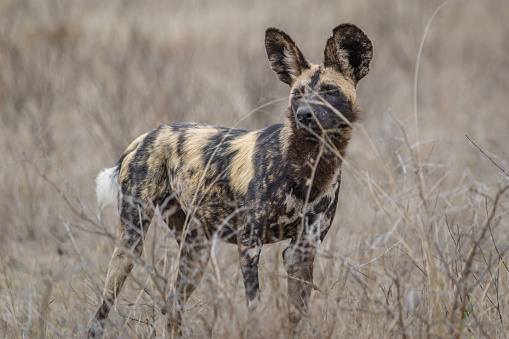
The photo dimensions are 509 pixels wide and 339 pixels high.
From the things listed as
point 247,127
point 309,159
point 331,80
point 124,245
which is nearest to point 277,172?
point 309,159

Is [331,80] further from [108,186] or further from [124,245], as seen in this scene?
[108,186]

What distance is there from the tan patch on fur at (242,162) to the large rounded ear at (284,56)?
371 millimetres

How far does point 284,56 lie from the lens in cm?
330

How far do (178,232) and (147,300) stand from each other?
1.43 feet

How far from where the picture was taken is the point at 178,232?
3738 millimetres

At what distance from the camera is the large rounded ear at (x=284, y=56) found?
10.6 ft

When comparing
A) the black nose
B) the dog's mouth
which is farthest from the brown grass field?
the black nose

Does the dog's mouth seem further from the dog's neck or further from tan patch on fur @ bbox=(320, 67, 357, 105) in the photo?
tan patch on fur @ bbox=(320, 67, 357, 105)

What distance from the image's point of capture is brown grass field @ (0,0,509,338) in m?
2.90

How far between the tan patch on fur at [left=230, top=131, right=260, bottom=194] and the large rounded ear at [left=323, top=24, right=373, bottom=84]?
23.1 inches

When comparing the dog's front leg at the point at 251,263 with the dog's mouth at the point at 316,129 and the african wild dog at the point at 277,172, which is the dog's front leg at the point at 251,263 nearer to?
the african wild dog at the point at 277,172

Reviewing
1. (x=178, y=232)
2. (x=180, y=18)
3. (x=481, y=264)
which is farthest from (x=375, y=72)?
(x=178, y=232)

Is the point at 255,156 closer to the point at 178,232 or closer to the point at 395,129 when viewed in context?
the point at 178,232

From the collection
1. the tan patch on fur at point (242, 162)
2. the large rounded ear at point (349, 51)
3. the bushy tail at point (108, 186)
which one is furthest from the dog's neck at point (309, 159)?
the bushy tail at point (108, 186)
